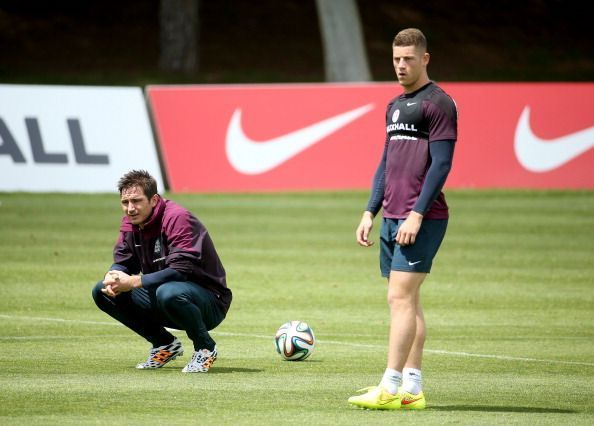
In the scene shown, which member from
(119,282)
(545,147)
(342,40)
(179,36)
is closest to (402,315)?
(119,282)

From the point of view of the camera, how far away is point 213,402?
8.52 meters

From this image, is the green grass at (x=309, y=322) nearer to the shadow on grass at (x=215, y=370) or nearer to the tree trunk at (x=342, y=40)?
the shadow on grass at (x=215, y=370)

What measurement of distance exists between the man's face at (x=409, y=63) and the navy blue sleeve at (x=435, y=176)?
425 millimetres

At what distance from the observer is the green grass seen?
847 centimetres

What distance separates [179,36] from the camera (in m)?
39.9

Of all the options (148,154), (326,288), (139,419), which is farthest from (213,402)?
(148,154)

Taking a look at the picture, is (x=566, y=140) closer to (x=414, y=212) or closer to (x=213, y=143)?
(x=213, y=143)

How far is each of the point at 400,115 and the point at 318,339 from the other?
3.84m

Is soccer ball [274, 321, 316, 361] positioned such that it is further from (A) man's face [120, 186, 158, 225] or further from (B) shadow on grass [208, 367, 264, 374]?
(A) man's face [120, 186, 158, 225]

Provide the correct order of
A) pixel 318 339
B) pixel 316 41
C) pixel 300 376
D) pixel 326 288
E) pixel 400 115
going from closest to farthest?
Result: pixel 400 115, pixel 300 376, pixel 318 339, pixel 326 288, pixel 316 41

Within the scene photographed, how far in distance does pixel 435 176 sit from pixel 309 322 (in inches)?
195

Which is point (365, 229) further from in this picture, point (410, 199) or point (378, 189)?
point (410, 199)

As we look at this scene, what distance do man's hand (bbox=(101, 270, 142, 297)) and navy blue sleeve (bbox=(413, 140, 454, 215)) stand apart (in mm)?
2293

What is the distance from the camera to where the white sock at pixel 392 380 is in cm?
837
